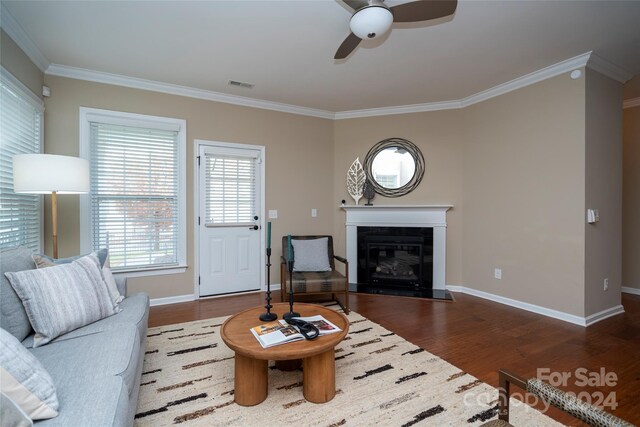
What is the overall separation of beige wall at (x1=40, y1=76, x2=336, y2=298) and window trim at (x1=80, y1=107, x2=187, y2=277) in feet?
0.17

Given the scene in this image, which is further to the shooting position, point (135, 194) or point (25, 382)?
point (135, 194)

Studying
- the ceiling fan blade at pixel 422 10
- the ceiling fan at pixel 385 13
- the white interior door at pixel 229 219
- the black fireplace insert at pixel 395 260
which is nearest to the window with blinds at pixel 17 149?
the white interior door at pixel 229 219

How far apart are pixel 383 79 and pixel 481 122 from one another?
148 cm

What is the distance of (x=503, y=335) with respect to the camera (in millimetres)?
2717

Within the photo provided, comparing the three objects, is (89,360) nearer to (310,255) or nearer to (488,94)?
(310,255)

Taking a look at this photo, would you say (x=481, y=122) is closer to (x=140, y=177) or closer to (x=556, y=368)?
(x=556, y=368)

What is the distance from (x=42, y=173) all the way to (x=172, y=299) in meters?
1.97

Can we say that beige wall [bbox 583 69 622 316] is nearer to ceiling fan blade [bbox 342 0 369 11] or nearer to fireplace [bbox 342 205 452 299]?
fireplace [bbox 342 205 452 299]

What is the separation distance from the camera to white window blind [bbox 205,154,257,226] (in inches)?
152

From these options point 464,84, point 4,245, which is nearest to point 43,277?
point 4,245

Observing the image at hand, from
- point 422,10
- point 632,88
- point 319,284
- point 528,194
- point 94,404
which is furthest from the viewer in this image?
point 632,88

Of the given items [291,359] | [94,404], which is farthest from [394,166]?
[94,404]

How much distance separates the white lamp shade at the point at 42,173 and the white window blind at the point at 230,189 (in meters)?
1.58

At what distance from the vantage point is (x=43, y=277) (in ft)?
5.47
